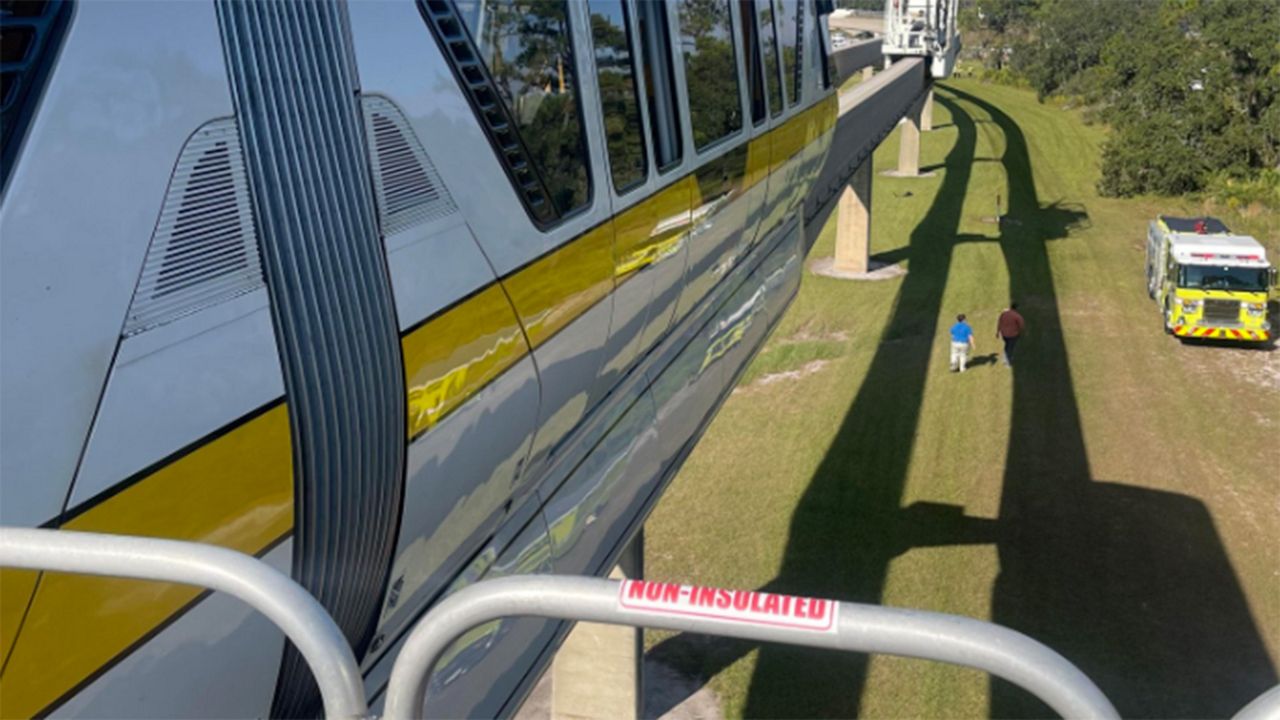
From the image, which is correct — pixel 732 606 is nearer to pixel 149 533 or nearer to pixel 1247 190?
pixel 149 533

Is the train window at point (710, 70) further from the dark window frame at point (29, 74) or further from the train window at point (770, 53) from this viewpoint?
the dark window frame at point (29, 74)

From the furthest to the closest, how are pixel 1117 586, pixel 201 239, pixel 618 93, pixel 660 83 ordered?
pixel 1117 586 < pixel 660 83 < pixel 618 93 < pixel 201 239

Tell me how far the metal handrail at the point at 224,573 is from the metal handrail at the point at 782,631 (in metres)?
0.10

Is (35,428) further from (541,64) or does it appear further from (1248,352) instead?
(1248,352)

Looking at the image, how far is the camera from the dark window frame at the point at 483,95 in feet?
12.3

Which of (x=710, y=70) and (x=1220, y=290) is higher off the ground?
(x=710, y=70)

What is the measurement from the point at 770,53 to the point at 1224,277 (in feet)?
56.0

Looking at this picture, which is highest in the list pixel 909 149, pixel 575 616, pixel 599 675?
pixel 575 616

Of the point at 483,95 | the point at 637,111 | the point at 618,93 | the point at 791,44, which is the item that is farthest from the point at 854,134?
the point at 483,95

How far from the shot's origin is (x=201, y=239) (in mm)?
2568

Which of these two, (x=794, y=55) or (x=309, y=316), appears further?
(x=794, y=55)

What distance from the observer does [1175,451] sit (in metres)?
18.7

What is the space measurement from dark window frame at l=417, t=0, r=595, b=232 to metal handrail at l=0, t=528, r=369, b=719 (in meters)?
2.39

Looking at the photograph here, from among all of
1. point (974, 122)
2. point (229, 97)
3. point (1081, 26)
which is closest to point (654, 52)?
point (229, 97)
